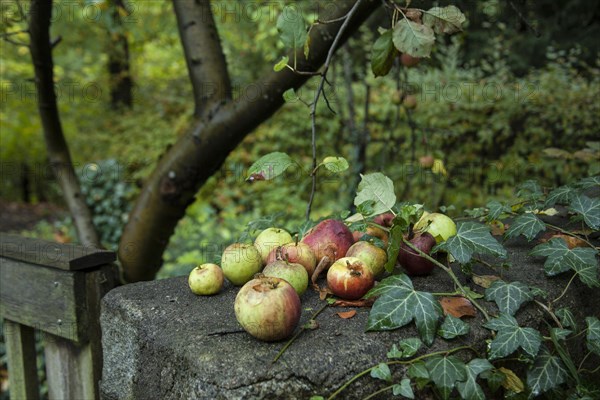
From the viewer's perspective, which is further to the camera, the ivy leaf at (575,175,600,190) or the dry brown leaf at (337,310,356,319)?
the ivy leaf at (575,175,600,190)

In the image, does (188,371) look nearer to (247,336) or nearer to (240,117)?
(247,336)

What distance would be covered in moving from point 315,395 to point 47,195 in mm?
11036

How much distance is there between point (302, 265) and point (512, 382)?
569mm

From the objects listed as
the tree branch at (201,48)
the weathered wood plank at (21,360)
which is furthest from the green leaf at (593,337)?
the weathered wood plank at (21,360)

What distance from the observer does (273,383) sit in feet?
3.45

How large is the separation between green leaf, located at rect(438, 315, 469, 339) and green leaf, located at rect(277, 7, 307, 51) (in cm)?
91

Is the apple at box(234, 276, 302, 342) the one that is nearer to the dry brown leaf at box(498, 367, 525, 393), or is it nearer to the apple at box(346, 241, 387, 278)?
the apple at box(346, 241, 387, 278)

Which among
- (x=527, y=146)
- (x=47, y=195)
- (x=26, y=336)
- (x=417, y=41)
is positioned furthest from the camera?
(x=47, y=195)

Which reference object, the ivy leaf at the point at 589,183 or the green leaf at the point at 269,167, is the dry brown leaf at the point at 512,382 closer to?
the green leaf at the point at 269,167

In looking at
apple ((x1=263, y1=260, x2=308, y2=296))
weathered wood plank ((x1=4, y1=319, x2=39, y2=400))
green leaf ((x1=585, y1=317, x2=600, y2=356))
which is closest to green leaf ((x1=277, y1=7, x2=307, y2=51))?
apple ((x1=263, y1=260, x2=308, y2=296))

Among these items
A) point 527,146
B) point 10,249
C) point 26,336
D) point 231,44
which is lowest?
point 26,336

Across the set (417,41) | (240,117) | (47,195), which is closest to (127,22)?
(240,117)

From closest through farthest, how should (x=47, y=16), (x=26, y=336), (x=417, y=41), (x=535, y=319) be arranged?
(x=535, y=319) → (x=417, y=41) → (x=26, y=336) → (x=47, y=16)

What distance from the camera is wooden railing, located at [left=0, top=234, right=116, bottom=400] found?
1.77 meters
